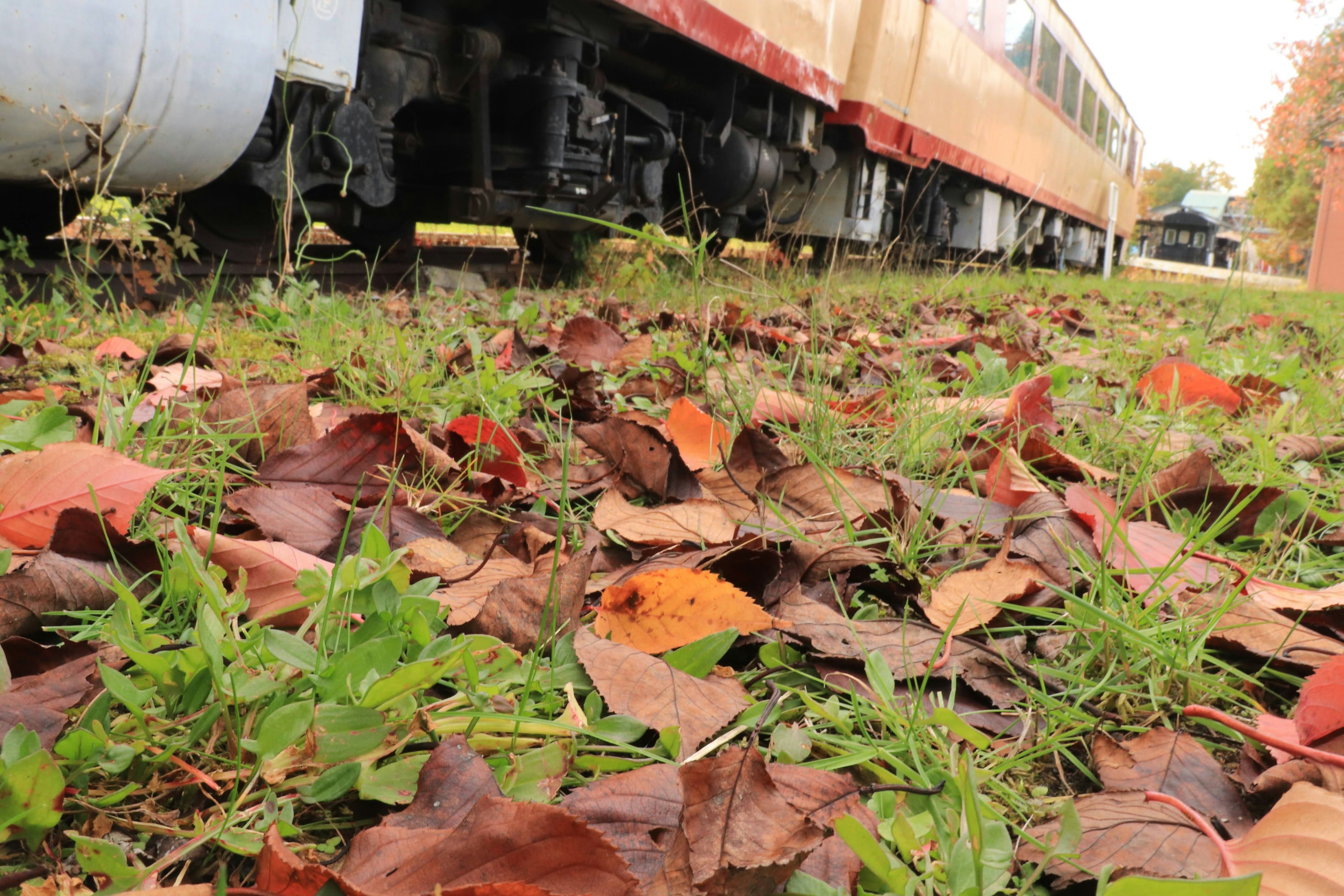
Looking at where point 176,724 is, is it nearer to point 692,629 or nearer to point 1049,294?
point 692,629

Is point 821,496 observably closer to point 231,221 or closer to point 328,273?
point 328,273

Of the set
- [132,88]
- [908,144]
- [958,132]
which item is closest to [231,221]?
[132,88]

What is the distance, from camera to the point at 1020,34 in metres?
10.5

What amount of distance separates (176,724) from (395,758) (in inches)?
7.0

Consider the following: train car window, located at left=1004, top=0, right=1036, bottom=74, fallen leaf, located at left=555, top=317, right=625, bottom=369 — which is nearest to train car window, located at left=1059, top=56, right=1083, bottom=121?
train car window, located at left=1004, top=0, right=1036, bottom=74

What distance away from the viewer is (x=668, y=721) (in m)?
0.88

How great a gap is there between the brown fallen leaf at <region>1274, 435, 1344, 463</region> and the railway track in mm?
1939

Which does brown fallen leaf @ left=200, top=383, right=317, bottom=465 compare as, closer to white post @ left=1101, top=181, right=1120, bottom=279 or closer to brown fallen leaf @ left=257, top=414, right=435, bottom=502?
brown fallen leaf @ left=257, top=414, right=435, bottom=502

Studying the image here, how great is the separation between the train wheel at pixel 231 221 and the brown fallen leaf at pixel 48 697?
3.35m

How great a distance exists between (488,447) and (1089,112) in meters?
16.7

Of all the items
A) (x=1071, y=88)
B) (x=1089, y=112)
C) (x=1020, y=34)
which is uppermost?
(x=1089, y=112)

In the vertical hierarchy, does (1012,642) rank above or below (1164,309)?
below

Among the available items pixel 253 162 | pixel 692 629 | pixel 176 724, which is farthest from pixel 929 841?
pixel 253 162

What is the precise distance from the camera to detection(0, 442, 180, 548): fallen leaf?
1088 millimetres
